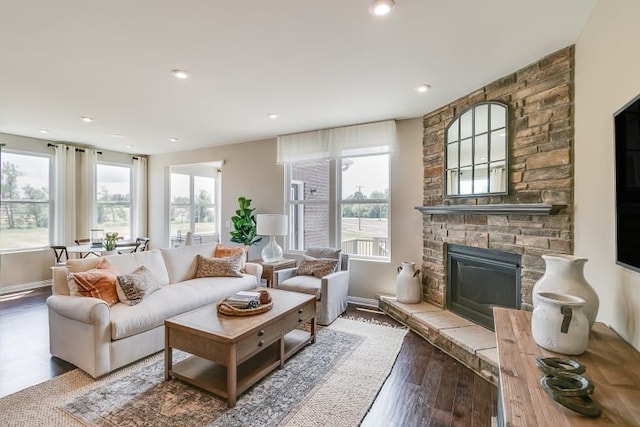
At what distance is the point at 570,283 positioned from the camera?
1604 millimetres

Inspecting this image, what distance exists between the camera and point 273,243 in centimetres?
479

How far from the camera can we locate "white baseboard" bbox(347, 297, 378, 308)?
14.7 feet

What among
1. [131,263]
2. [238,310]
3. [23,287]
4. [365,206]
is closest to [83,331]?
[131,263]

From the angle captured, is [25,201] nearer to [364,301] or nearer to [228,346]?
[228,346]

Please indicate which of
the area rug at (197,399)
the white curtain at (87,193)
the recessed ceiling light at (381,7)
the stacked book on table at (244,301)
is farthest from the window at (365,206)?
the white curtain at (87,193)

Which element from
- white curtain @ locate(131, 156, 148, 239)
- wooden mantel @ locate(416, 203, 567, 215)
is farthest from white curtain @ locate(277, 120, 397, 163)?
white curtain @ locate(131, 156, 148, 239)

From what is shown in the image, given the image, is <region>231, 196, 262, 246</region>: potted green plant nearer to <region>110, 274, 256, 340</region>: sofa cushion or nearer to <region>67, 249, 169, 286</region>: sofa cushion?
<region>110, 274, 256, 340</region>: sofa cushion

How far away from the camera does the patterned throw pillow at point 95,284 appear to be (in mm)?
2738

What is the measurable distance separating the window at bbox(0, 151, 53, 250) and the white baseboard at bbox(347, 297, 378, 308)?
219 inches

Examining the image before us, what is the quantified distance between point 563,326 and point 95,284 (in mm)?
3381

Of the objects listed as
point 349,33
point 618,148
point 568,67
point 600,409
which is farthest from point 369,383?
point 568,67

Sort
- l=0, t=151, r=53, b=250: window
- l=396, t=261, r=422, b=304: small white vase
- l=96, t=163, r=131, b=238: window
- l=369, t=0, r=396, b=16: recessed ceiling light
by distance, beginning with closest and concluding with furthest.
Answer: l=369, t=0, r=396, b=16: recessed ceiling light → l=396, t=261, r=422, b=304: small white vase → l=0, t=151, r=53, b=250: window → l=96, t=163, r=131, b=238: window

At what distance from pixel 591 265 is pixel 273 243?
12.1ft

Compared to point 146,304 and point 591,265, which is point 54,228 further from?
point 591,265
